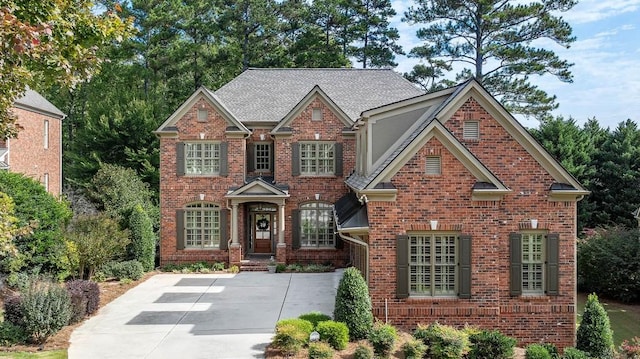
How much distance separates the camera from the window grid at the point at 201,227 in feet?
69.3

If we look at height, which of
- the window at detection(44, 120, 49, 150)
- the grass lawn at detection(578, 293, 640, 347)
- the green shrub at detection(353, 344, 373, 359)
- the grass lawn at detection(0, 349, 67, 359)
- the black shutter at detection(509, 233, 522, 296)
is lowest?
the grass lawn at detection(578, 293, 640, 347)

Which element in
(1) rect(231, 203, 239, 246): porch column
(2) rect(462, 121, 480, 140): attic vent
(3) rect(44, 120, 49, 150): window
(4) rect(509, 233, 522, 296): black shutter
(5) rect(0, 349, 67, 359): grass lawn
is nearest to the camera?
(5) rect(0, 349, 67, 359): grass lawn

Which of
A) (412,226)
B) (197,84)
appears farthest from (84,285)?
(197,84)

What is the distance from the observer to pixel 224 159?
20.9m

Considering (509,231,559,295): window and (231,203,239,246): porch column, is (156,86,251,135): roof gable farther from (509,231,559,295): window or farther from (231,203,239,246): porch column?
(509,231,559,295): window

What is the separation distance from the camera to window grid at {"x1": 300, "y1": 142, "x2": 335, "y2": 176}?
21.1m

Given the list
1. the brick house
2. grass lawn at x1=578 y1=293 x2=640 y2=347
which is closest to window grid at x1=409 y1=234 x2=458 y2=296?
the brick house

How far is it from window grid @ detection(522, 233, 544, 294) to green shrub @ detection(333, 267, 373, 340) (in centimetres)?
478

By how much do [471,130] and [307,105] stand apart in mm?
9028

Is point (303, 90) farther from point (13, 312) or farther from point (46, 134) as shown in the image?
point (13, 312)

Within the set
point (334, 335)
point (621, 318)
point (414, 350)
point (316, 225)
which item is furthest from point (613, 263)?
point (334, 335)

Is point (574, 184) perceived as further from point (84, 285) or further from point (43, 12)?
point (84, 285)

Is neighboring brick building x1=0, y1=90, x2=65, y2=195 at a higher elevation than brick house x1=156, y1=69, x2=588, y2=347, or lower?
higher

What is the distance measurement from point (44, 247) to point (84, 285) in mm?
3386
